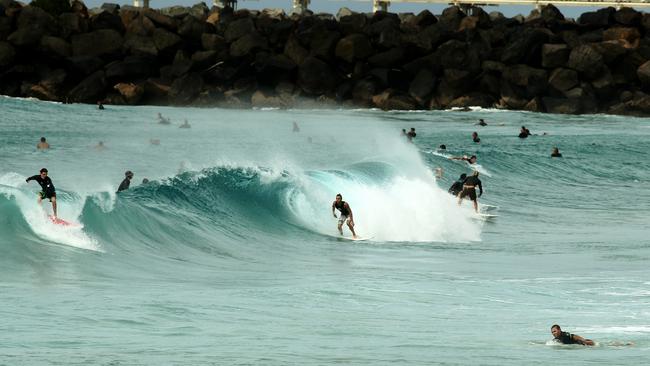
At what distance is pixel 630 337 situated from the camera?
1579cm

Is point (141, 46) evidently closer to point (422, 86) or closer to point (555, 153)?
point (422, 86)

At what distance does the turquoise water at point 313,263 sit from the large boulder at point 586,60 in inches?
905

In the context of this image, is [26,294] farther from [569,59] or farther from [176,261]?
[569,59]

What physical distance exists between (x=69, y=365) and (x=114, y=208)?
37.8 ft

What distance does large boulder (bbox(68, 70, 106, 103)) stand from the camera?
6912 cm

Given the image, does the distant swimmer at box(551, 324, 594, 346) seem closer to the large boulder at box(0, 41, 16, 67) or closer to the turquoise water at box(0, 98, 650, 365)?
the turquoise water at box(0, 98, 650, 365)

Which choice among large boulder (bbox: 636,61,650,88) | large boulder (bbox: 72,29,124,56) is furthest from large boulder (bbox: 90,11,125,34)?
large boulder (bbox: 636,61,650,88)

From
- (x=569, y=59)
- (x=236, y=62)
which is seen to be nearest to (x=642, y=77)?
(x=569, y=59)

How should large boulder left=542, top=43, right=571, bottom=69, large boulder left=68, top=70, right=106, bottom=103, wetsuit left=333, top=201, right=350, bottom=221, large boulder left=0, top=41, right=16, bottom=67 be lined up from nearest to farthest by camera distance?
wetsuit left=333, top=201, right=350, bottom=221, large boulder left=68, top=70, right=106, bottom=103, large boulder left=0, top=41, right=16, bottom=67, large boulder left=542, top=43, right=571, bottom=69

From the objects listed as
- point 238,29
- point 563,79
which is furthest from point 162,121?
point 563,79

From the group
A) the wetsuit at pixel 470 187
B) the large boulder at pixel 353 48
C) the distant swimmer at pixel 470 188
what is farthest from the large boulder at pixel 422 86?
the wetsuit at pixel 470 187

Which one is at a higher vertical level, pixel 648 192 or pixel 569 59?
pixel 569 59

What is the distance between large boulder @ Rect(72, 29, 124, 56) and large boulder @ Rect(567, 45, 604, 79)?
25.1 m

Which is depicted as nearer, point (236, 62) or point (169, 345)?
point (169, 345)
